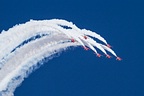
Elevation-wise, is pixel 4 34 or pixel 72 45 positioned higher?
pixel 4 34

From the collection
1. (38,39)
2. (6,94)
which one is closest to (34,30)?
(38,39)

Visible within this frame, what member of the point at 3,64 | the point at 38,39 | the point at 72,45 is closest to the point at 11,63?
the point at 3,64

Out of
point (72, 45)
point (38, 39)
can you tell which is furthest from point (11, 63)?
point (72, 45)

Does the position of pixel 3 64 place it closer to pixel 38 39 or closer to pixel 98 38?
pixel 38 39

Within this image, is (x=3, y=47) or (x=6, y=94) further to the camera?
(x=6, y=94)

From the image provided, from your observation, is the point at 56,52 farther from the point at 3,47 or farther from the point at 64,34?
the point at 3,47

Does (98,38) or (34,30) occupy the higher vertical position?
(34,30)
